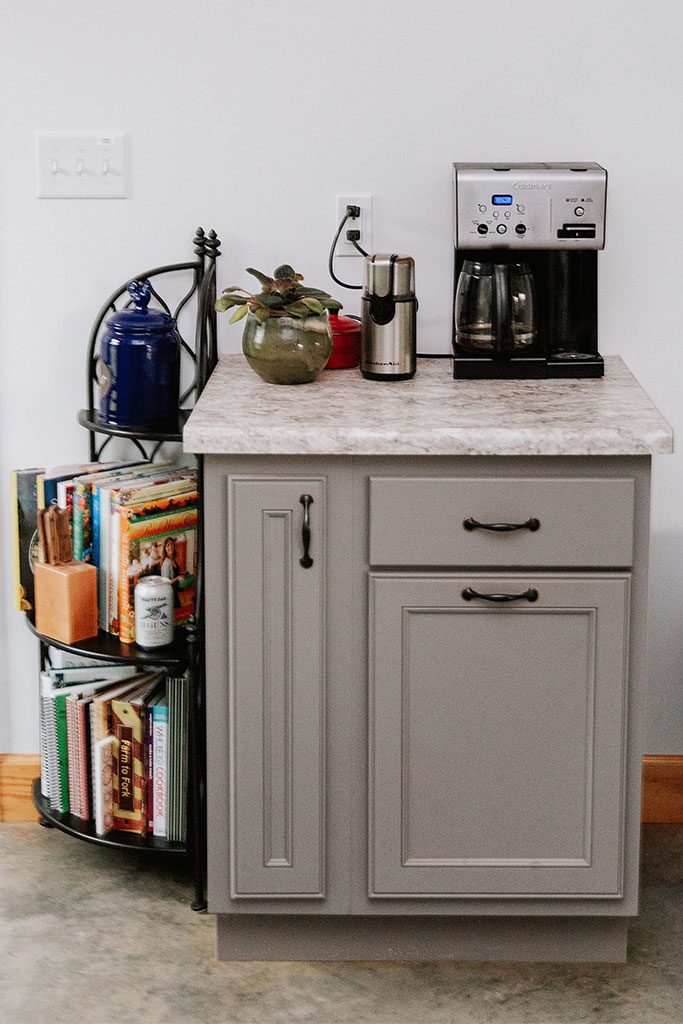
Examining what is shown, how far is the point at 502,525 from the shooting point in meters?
2.05

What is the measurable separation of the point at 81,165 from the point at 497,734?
4.23 feet

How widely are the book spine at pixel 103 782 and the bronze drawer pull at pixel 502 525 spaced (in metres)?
0.84

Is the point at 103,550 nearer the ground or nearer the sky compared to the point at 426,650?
nearer the sky

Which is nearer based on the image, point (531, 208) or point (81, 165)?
point (531, 208)

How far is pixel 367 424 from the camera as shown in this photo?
6.68 ft

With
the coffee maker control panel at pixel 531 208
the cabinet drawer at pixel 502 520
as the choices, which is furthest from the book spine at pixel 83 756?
the coffee maker control panel at pixel 531 208

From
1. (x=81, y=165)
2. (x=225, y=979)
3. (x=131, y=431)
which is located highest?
(x=81, y=165)

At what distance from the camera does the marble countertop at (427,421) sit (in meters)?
2.00

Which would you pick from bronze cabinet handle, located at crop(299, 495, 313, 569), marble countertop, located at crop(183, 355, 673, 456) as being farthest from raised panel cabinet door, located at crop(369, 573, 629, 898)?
marble countertop, located at crop(183, 355, 673, 456)

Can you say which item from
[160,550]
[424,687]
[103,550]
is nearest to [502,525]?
[424,687]

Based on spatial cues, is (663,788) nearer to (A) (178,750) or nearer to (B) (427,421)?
(A) (178,750)

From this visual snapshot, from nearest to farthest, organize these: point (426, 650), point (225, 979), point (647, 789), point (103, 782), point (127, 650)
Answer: point (426, 650) → point (225, 979) → point (127, 650) → point (103, 782) → point (647, 789)

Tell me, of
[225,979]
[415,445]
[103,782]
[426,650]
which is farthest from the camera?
[103,782]

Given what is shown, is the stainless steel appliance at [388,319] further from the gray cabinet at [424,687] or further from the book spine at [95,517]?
the book spine at [95,517]
